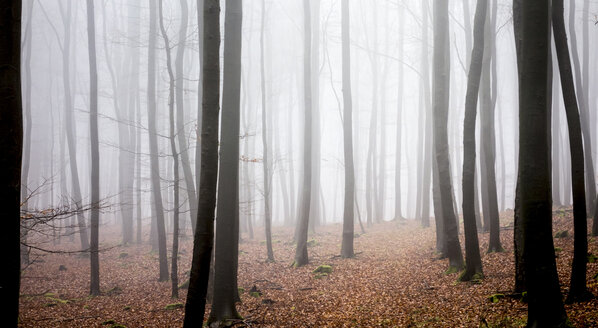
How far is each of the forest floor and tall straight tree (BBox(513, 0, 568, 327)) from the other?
0.62 metres

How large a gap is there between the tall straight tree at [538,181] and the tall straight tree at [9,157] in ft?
21.0

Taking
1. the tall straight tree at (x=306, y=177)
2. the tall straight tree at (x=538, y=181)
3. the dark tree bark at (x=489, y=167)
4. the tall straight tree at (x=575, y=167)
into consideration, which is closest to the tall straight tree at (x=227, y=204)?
the tall straight tree at (x=538, y=181)

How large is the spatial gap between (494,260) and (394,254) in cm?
426

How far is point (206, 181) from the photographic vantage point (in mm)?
5156

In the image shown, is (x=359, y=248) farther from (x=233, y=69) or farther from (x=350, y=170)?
(x=233, y=69)

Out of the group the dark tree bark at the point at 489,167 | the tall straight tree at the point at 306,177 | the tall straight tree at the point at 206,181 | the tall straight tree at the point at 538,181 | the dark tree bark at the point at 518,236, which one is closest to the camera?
the tall straight tree at the point at 538,181

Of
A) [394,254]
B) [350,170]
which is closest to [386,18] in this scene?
[350,170]

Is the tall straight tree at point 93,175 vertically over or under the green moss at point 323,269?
over

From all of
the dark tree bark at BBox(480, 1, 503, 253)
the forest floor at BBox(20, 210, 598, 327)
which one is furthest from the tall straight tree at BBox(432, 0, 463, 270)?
the dark tree bark at BBox(480, 1, 503, 253)

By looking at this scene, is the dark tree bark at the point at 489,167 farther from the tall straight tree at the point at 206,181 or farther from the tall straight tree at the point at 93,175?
the tall straight tree at the point at 93,175

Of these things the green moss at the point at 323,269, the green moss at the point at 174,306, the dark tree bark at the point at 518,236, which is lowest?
the green moss at the point at 174,306

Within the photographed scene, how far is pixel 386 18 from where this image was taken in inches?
1054

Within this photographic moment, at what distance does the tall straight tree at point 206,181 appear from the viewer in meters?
5.09

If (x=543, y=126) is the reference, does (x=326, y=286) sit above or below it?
below
